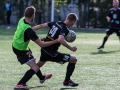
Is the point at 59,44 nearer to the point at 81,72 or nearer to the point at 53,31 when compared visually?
the point at 53,31

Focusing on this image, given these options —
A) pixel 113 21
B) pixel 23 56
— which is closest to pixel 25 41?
pixel 23 56

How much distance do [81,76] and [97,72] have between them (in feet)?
2.35

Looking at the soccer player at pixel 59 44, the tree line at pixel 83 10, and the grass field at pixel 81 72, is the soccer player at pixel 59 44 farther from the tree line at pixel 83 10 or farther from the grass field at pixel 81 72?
the tree line at pixel 83 10

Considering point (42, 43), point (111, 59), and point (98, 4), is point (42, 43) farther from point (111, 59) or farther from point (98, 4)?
point (98, 4)

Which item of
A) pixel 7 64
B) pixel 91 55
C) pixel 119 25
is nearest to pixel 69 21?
pixel 7 64

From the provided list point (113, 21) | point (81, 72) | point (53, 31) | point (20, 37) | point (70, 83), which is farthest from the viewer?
point (113, 21)

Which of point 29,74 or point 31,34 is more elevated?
point 31,34

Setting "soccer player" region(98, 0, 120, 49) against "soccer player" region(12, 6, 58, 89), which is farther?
"soccer player" region(98, 0, 120, 49)

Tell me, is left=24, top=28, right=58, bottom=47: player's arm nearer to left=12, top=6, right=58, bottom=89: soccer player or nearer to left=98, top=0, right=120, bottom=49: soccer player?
left=12, top=6, right=58, bottom=89: soccer player

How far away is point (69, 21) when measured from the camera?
766cm

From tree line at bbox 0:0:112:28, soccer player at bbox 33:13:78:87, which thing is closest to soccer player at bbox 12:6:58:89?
soccer player at bbox 33:13:78:87

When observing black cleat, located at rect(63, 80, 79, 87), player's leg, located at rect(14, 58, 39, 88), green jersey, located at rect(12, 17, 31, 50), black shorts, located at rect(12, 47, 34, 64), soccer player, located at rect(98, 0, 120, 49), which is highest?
green jersey, located at rect(12, 17, 31, 50)

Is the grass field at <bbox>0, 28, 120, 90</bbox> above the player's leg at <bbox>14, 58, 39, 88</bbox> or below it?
below

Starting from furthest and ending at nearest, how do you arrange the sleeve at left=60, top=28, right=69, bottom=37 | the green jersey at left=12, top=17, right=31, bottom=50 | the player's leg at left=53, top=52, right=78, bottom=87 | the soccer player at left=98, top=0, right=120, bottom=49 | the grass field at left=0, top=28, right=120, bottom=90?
the soccer player at left=98, top=0, right=120, bottom=49 → the grass field at left=0, top=28, right=120, bottom=90 → the player's leg at left=53, top=52, right=78, bottom=87 → the sleeve at left=60, top=28, right=69, bottom=37 → the green jersey at left=12, top=17, right=31, bottom=50
